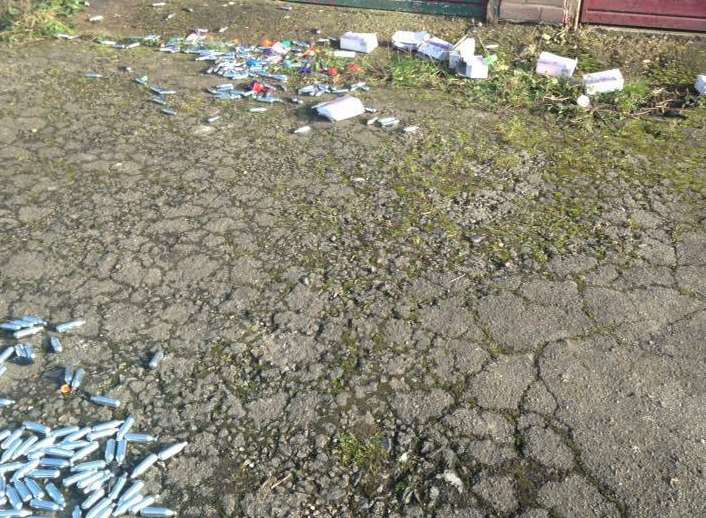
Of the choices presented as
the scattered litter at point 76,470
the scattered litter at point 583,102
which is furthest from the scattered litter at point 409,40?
the scattered litter at point 76,470

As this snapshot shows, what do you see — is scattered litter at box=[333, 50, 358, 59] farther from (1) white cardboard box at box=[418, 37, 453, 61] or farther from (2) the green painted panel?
(2) the green painted panel

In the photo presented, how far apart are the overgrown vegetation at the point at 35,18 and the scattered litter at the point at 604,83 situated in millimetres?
6177

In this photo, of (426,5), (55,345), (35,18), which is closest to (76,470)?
(55,345)

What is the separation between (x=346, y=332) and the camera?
371 centimetres

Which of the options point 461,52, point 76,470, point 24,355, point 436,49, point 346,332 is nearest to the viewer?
point 76,470

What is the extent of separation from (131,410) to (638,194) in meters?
3.82

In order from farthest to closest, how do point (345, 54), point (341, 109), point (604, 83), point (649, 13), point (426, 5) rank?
point (426, 5)
point (345, 54)
point (649, 13)
point (604, 83)
point (341, 109)

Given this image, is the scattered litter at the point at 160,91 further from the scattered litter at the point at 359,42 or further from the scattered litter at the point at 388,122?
the scattered litter at the point at 388,122

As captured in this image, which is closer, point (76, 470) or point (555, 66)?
point (76, 470)

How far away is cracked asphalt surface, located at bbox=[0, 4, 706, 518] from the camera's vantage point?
294 centimetres

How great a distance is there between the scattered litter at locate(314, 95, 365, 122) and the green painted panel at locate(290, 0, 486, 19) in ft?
8.58

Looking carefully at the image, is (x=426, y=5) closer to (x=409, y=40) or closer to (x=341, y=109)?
(x=409, y=40)

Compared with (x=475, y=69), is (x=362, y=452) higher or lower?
lower

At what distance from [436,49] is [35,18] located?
504 cm
